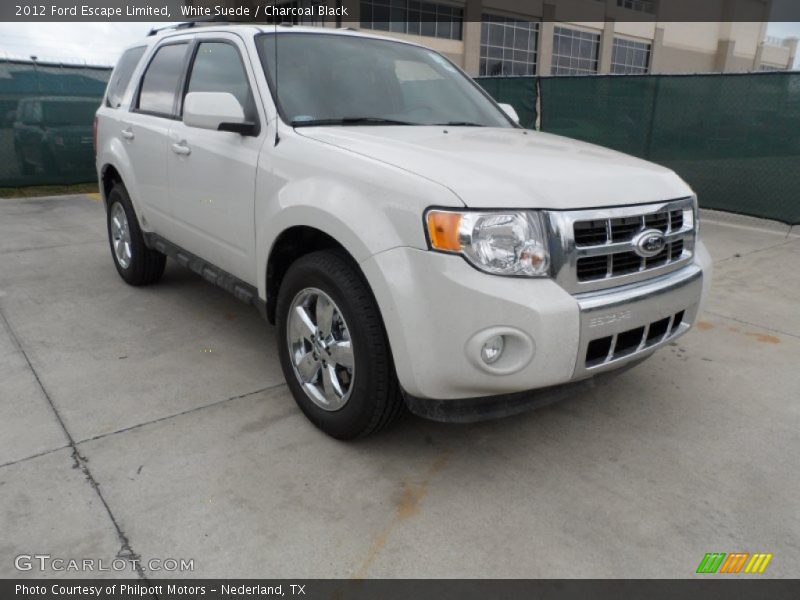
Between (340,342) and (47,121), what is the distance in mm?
10503

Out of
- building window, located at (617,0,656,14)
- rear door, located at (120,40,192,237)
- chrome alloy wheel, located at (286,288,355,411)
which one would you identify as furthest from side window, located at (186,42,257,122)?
building window, located at (617,0,656,14)

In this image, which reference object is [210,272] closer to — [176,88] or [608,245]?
[176,88]

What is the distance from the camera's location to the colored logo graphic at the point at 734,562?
2244 millimetres

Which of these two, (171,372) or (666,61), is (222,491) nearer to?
(171,372)

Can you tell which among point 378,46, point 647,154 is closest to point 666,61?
point 647,154

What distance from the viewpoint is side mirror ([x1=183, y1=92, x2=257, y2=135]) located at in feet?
10.3

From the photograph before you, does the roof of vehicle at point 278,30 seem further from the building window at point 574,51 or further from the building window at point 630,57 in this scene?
the building window at point 630,57

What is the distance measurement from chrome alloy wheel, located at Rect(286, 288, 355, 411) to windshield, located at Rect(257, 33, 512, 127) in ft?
3.07

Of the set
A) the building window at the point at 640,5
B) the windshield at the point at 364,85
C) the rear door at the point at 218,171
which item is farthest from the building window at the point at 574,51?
the rear door at the point at 218,171

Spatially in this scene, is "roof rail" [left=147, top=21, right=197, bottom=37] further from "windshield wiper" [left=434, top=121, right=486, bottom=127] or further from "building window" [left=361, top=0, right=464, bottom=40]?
"building window" [left=361, top=0, right=464, bottom=40]

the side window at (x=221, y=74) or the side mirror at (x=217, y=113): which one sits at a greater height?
the side window at (x=221, y=74)

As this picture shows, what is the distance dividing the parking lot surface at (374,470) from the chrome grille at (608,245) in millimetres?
876

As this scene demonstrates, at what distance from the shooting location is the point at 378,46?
3887 mm

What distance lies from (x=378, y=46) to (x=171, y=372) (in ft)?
7.60
